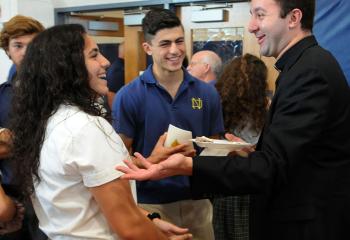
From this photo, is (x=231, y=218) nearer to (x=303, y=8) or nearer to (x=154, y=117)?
(x=154, y=117)

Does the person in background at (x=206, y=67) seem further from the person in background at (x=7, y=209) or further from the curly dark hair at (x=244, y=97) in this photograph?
the person in background at (x=7, y=209)

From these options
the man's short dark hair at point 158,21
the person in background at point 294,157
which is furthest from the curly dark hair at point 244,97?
the person in background at point 294,157

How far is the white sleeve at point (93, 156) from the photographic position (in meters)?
1.17

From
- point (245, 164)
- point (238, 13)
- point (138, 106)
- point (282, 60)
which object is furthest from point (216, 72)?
point (245, 164)

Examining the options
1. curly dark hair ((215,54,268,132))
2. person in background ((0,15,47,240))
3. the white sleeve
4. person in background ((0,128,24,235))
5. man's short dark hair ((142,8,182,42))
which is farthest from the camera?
curly dark hair ((215,54,268,132))

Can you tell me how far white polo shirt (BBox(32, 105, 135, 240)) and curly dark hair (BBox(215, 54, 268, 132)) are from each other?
145 centimetres

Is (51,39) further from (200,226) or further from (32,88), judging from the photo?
(200,226)

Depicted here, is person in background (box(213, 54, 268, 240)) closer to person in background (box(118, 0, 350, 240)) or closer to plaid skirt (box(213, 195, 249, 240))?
plaid skirt (box(213, 195, 249, 240))

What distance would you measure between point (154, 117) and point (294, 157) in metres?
0.88

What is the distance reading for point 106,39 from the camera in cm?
466

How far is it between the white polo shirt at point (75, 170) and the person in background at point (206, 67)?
1.86m

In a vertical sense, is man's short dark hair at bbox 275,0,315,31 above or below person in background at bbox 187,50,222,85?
above

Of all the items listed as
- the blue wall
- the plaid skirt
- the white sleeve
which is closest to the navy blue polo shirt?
the plaid skirt

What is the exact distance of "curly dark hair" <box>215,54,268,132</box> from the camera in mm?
2609
